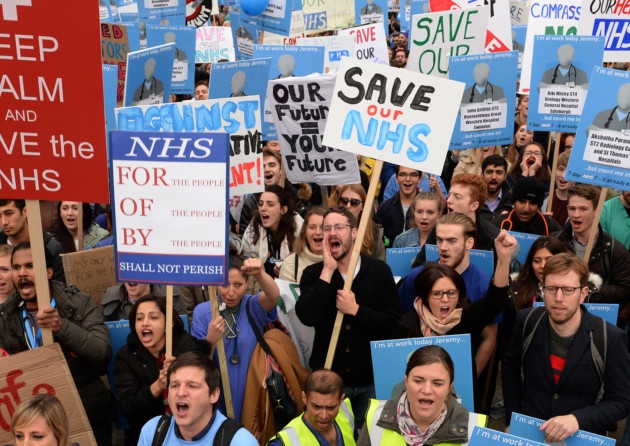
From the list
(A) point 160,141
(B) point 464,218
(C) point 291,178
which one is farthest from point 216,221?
(C) point 291,178

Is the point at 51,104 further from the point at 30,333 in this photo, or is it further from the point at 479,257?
the point at 479,257

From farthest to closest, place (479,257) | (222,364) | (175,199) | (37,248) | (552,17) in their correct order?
(552,17)
(479,257)
(222,364)
(175,199)
(37,248)

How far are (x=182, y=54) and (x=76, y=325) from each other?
291 inches

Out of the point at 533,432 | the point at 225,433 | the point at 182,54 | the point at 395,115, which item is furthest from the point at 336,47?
the point at 225,433

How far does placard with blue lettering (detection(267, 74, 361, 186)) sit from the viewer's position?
7480mm

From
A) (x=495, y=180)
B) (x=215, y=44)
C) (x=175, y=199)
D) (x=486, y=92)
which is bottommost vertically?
(x=495, y=180)

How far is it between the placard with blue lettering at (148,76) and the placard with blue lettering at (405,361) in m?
4.91

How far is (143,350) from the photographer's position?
551 cm

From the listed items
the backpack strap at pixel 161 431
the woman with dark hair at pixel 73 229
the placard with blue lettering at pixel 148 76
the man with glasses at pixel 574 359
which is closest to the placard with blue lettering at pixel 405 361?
the man with glasses at pixel 574 359

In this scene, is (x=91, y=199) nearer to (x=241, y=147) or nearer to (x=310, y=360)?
(x=310, y=360)

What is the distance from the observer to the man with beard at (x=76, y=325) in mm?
5602

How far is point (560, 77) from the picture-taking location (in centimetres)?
896

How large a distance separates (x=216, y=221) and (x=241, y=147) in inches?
85.9

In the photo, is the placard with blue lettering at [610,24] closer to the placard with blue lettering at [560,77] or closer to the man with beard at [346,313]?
the placard with blue lettering at [560,77]
